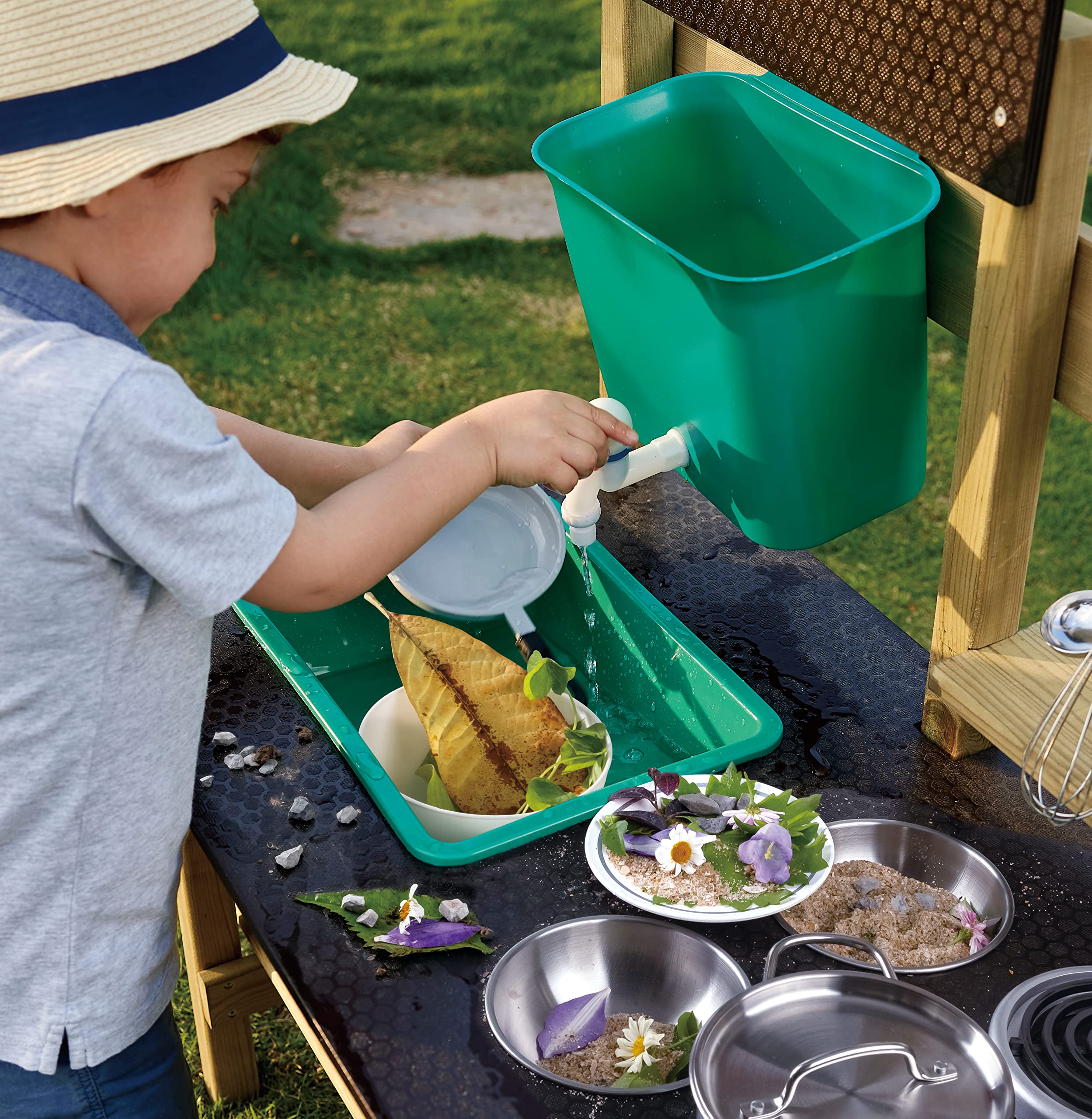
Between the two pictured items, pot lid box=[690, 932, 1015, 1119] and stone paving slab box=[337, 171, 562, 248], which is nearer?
pot lid box=[690, 932, 1015, 1119]

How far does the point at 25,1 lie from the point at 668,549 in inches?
41.5

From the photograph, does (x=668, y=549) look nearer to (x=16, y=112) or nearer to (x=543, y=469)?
(x=543, y=469)

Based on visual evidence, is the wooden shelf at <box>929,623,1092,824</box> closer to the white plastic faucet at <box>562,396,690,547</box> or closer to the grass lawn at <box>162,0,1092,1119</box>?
the white plastic faucet at <box>562,396,690,547</box>

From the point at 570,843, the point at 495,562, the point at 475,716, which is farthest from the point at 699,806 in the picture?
the point at 495,562

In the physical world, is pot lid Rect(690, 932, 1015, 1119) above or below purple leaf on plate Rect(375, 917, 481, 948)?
above

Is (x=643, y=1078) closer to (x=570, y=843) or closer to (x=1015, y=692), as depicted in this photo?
(x=570, y=843)

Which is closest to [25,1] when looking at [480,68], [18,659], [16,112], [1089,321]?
[16,112]

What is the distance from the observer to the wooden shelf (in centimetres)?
121

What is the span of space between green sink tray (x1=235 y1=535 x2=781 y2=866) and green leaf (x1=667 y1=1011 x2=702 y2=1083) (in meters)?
0.25

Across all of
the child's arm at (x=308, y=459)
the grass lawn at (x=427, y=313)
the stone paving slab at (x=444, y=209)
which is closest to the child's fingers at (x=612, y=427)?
the child's arm at (x=308, y=459)

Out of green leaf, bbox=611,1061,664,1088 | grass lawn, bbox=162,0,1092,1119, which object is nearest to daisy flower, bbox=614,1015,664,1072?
green leaf, bbox=611,1061,664,1088

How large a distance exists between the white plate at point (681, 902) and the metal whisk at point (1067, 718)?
7.9 inches

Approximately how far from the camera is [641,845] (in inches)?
49.0

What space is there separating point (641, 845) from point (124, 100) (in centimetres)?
76
